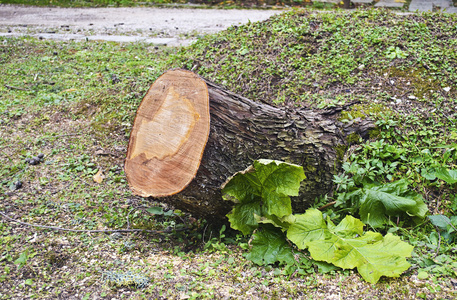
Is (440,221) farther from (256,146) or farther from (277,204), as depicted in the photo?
(256,146)

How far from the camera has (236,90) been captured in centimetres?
459

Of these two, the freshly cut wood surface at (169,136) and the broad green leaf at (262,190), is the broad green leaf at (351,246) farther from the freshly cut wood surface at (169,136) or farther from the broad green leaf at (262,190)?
the freshly cut wood surface at (169,136)

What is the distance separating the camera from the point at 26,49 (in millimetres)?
6910

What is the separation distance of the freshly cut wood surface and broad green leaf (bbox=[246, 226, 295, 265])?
0.66 m

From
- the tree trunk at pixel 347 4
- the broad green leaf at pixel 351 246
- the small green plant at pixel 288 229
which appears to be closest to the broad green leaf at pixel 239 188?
the small green plant at pixel 288 229

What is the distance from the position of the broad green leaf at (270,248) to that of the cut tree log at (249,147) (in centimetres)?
40

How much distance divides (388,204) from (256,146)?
1.09 m

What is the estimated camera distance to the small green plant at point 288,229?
2277mm

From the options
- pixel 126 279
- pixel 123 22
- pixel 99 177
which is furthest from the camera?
pixel 123 22

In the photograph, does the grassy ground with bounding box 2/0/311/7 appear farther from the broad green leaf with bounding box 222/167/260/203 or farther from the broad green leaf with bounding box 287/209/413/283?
the broad green leaf with bounding box 287/209/413/283

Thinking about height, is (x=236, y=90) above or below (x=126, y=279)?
above

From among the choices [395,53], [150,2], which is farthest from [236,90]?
[150,2]

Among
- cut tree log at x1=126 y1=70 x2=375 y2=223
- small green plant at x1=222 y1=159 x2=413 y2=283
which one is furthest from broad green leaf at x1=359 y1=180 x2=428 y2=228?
cut tree log at x1=126 y1=70 x2=375 y2=223

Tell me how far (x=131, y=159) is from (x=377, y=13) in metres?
4.19
